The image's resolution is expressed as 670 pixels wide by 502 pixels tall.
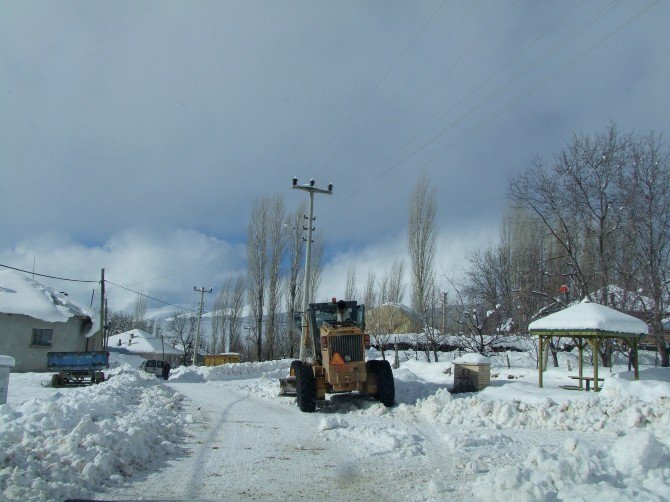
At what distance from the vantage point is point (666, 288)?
833 inches

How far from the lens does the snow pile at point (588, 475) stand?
5.29m

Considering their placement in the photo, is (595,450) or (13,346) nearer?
(595,450)

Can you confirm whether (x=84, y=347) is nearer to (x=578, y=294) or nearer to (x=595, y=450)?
(x=578, y=294)

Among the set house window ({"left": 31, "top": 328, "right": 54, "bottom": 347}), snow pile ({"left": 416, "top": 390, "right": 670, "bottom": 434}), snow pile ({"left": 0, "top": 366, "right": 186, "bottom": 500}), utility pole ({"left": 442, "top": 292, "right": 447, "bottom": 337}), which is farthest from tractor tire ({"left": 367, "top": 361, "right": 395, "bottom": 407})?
house window ({"left": 31, "top": 328, "right": 54, "bottom": 347})

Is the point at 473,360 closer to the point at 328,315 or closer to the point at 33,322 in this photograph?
the point at 328,315

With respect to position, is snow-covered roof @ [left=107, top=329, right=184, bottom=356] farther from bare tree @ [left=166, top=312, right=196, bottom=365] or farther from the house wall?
the house wall

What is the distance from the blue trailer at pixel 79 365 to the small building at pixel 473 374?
49.7ft

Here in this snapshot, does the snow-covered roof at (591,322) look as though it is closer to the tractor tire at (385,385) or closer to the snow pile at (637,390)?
the snow pile at (637,390)

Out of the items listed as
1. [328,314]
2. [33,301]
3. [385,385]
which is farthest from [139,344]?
[385,385]

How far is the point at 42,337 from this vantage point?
31.2 meters

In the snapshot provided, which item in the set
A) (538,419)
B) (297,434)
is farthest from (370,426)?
(538,419)

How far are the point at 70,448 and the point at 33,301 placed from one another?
27748mm

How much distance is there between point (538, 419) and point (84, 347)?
31319mm

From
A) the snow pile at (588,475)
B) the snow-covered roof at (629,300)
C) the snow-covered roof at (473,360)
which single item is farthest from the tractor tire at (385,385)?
the snow-covered roof at (629,300)
